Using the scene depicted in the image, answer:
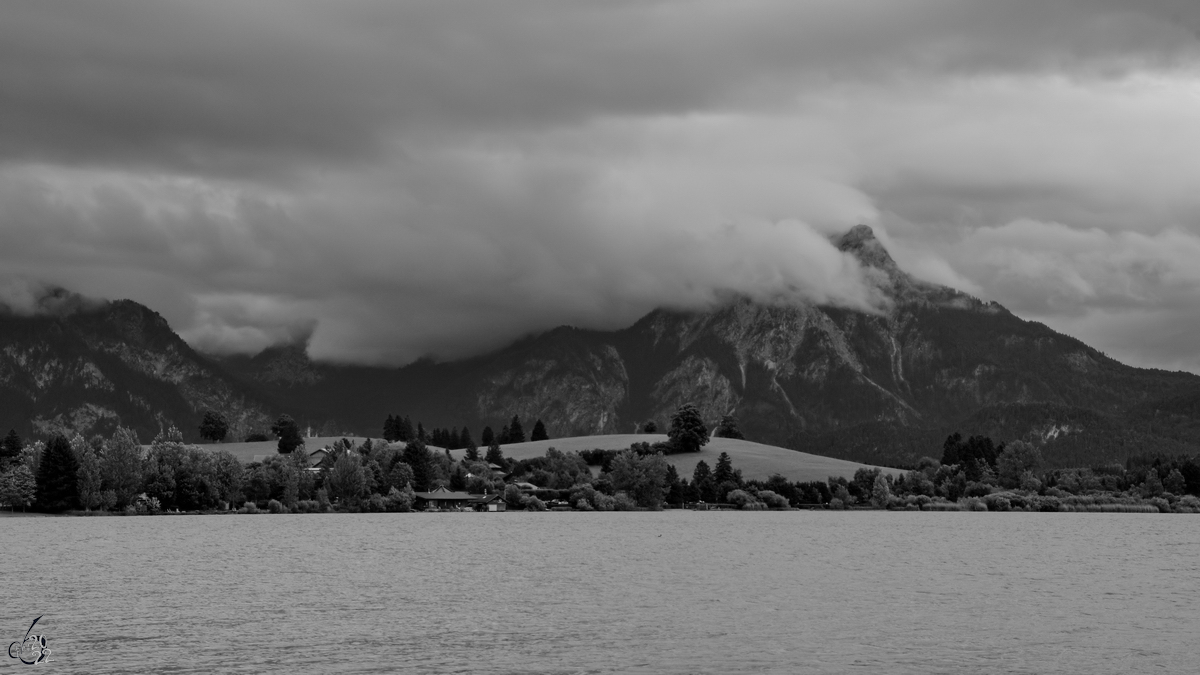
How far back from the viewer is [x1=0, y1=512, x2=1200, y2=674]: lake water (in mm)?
52438

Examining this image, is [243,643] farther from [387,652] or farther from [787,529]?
[787,529]

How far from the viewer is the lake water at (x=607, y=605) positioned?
5244cm

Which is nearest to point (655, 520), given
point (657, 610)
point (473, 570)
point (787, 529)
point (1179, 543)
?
point (787, 529)

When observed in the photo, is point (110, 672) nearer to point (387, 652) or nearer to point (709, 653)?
point (387, 652)

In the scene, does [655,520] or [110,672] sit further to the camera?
[655,520]

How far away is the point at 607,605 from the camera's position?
71312 mm

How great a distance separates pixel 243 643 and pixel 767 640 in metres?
23.6

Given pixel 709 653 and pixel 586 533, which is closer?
pixel 709 653

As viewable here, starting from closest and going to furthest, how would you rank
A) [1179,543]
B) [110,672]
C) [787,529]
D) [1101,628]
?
[110,672]
[1101,628]
[1179,543]
[787,529]

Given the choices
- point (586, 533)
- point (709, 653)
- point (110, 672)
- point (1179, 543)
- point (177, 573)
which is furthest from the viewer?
point (586, 533)

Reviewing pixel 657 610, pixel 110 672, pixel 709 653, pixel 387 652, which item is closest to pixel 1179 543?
pixel 657 610

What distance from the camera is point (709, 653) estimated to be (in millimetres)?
53875

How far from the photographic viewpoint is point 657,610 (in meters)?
68.8

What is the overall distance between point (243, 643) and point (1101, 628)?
133 feet
